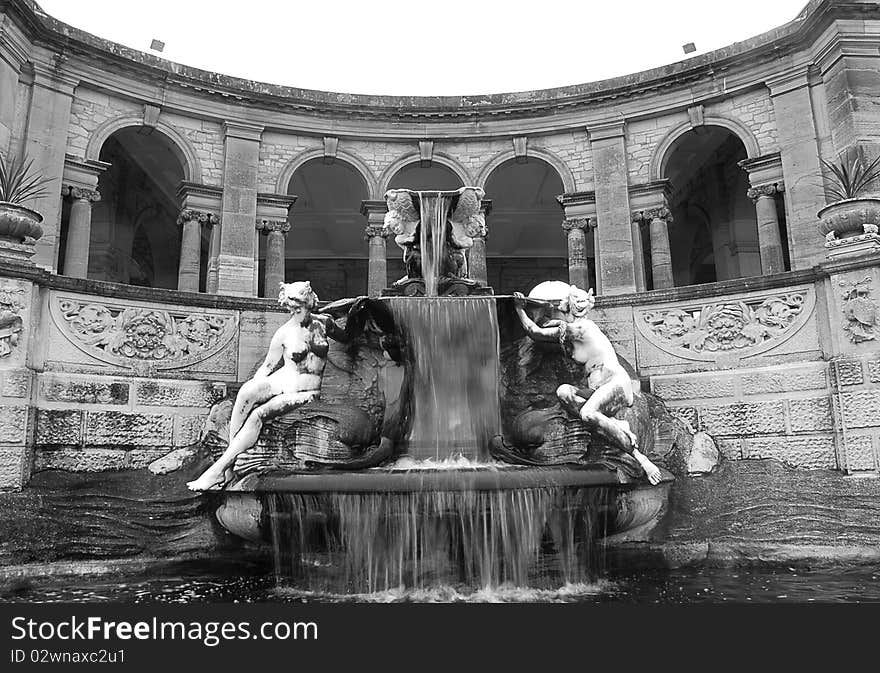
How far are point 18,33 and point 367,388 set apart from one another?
41.9 feet

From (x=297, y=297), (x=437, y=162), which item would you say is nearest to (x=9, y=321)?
(x=297, y=297)

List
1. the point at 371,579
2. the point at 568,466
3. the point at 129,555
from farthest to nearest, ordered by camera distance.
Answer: the point at 129,555 → the point at 568,466 → the point at 371,579

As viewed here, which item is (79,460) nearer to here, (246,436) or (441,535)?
(246,436)

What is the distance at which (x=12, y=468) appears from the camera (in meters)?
8.83

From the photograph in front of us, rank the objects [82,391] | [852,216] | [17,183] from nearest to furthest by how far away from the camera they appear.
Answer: [852,216] < [82,391] < [17,183]

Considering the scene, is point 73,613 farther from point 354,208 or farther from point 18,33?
point 354,208

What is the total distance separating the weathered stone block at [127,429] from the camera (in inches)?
379

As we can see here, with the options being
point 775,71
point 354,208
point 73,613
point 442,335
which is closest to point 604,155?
point 775,71

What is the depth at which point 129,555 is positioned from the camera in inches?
314

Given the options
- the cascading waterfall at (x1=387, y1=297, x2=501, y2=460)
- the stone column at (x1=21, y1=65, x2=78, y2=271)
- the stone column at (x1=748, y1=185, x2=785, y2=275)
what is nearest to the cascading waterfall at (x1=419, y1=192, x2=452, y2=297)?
the cascading waterfall at (x1=387, y1=297, x2=501, y2=460)

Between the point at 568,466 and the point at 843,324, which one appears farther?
the point at 843,324

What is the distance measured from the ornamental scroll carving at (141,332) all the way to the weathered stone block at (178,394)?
31cm

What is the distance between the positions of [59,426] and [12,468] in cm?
76

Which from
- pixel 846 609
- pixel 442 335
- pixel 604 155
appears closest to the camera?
pixel 846 609
